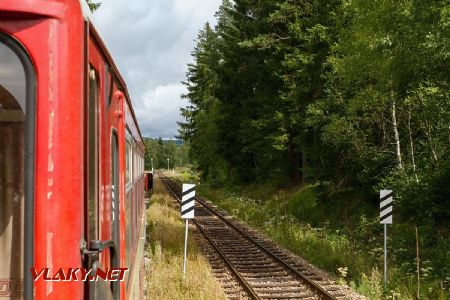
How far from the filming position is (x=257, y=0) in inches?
1061

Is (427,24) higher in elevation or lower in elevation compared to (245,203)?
higher

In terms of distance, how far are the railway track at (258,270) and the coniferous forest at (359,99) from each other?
10.7 ft

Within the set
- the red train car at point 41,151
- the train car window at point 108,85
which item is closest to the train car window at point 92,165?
the red train car at point 41,151

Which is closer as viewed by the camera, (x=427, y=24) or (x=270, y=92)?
(x=427, y=24)

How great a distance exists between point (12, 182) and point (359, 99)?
13156mm

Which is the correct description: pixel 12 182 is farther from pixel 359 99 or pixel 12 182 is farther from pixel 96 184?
pixel 359 99

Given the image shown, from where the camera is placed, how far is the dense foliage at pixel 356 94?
10.6 metres

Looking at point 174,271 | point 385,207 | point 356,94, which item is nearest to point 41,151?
point 174,271

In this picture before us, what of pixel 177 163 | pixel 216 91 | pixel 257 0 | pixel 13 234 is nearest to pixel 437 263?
pixel 13 234

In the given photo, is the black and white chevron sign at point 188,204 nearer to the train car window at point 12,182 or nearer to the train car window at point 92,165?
the train car window at point 92,165

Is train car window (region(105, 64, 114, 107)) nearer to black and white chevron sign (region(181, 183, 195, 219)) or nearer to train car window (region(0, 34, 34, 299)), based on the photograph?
train car window (region(0, 34, 34, 299))

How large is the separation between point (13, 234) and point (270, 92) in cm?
2536

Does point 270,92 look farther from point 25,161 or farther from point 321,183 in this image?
point 25,161

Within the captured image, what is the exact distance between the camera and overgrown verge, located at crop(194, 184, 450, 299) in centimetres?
998
